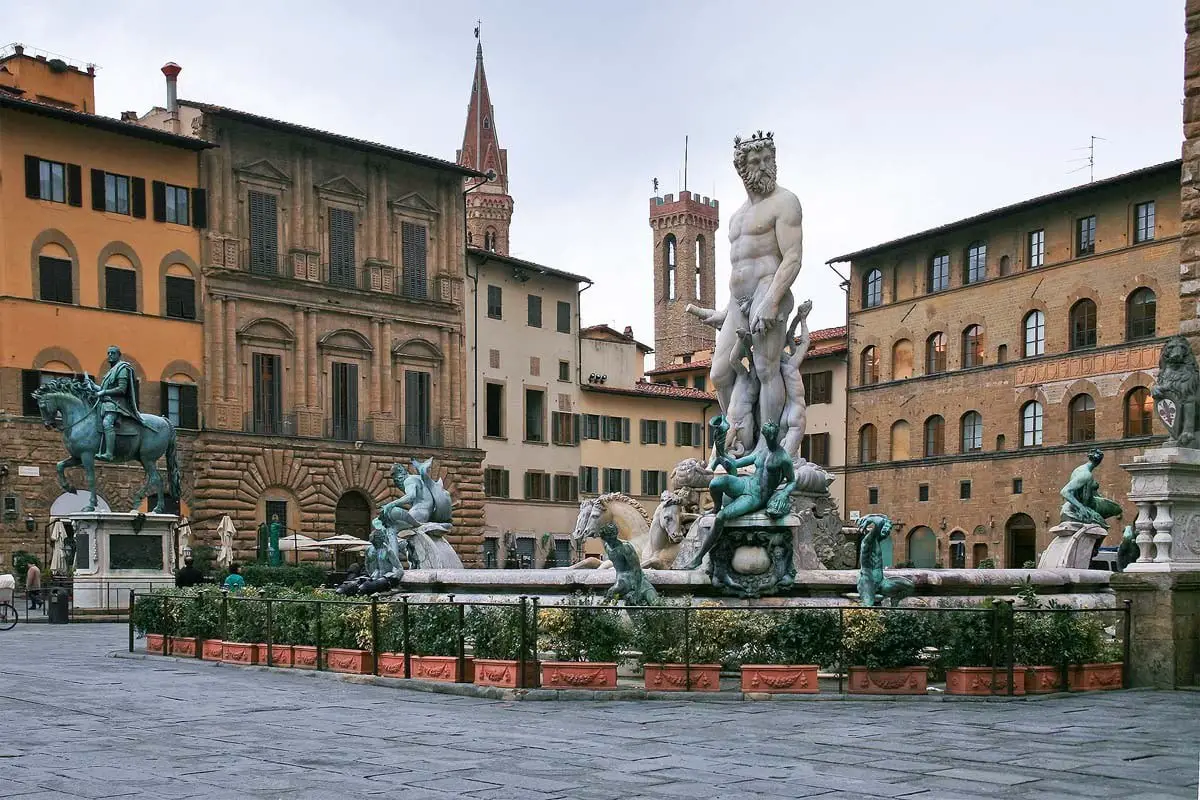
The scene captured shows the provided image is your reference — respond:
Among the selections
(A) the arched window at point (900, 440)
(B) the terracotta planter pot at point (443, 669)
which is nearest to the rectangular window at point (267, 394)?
(A) the arched window at point (900, 440)

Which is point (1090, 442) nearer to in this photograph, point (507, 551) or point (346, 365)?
point (507, 551)

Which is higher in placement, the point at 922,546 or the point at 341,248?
the point at 341,248

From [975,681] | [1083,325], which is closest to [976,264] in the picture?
[1083,325]

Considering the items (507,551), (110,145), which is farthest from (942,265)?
(110,145)

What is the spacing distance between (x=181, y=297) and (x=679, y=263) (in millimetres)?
75826

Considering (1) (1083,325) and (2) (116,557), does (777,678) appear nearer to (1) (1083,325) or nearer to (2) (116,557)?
(2) (116,557)

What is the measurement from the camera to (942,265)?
59875mm

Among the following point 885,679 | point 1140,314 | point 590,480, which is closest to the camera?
point 885,679

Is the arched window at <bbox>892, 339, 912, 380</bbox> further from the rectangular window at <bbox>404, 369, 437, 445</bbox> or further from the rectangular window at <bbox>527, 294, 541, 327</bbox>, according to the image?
the rectangular window at <bbox>404, 369, 437, 445</bbox>

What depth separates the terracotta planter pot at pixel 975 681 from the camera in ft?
42.1

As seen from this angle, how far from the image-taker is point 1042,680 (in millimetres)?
13250

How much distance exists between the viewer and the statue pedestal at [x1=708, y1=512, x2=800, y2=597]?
14.9m

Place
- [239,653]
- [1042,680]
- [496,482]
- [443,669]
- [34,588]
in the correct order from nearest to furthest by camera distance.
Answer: [1042,680], [443,669], [239,653], [34,588], [496,482]

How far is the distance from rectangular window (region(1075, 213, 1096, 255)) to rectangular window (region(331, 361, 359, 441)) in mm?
25907
